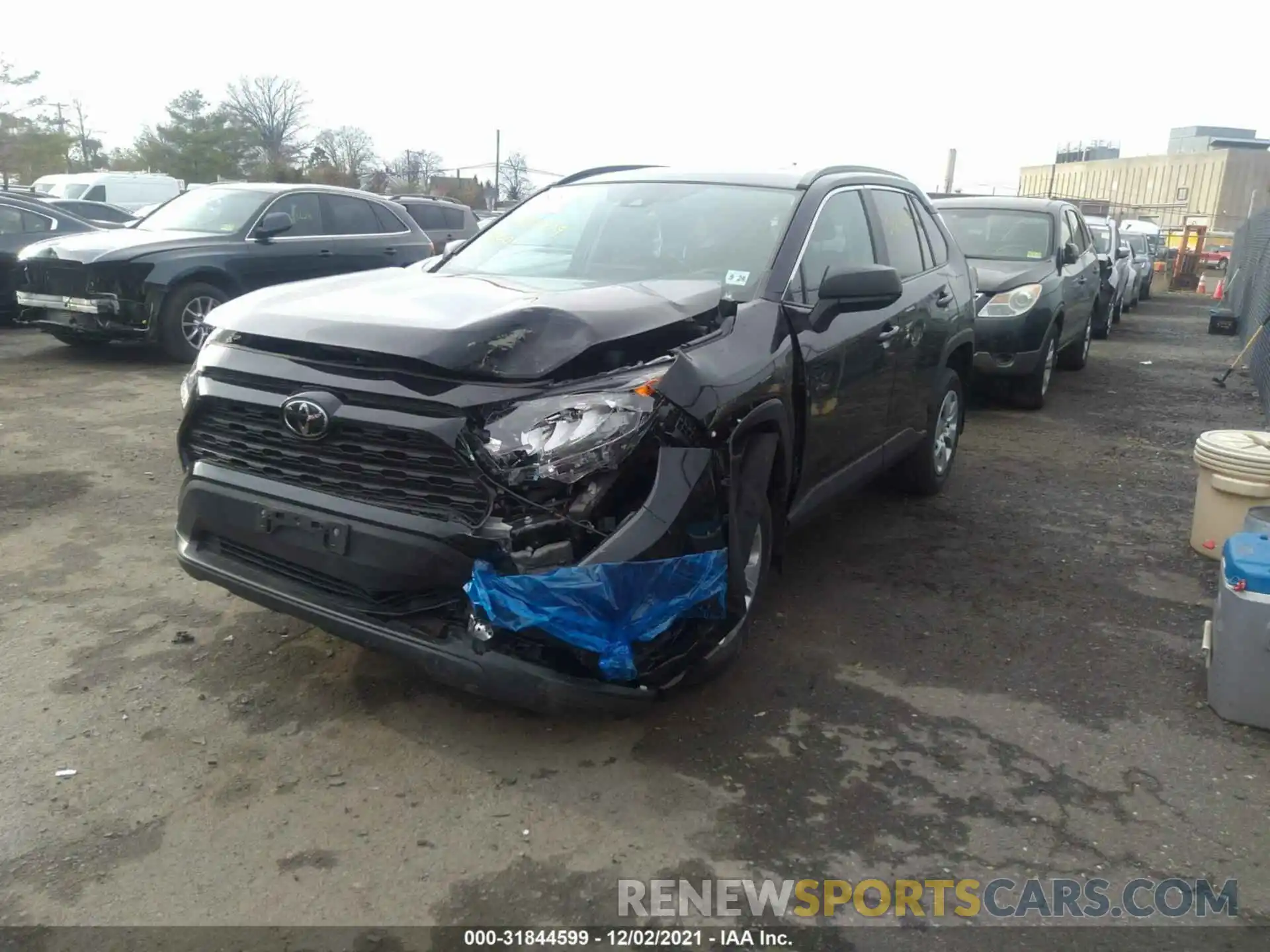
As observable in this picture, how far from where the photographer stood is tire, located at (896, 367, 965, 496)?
221 inches

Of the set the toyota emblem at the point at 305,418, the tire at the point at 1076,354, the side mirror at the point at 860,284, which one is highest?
the side mirror at the point at 860,284

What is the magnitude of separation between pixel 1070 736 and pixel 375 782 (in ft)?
7.51

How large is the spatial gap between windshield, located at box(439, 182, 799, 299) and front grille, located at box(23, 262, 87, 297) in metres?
5.90

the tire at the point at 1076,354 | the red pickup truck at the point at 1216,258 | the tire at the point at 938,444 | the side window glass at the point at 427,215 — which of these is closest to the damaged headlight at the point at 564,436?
the tire at the point at 938,444

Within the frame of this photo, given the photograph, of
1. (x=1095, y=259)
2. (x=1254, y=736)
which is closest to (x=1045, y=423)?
(x=1095, y=259)

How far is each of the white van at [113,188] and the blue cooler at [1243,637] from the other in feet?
67.9

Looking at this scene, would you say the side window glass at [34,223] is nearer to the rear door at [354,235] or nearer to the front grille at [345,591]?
the rear door at [354,235]

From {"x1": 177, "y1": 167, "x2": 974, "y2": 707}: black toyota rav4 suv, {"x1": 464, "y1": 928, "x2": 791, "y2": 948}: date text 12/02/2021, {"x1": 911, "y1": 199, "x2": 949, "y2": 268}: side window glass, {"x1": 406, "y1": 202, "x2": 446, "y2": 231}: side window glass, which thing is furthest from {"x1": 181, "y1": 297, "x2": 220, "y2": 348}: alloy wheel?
{"x1": 464, "y1": 928, "x2": 791, "y2": 948}: date text 12/02/2021

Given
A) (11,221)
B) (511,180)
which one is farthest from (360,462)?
(511,180)

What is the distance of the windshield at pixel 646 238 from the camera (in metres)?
4.01

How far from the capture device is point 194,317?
30.7 feet

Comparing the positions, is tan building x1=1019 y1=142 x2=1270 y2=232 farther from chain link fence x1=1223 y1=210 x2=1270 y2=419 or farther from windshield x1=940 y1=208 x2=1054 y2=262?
windshield x1=940 y1=208 x2=1054 y2=262

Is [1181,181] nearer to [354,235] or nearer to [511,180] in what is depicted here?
[511,180]

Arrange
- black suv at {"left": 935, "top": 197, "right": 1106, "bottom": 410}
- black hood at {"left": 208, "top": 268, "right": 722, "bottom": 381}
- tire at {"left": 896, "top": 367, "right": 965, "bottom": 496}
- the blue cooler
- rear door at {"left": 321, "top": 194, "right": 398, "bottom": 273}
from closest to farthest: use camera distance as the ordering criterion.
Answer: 1. black hood at {"left": 208, "top": 268, "right": 722, "bottom": 381}
2. the blue cooler
3. tire at {"left": 896, "top": 367, "right": 965, "bottom": 496}
4. black suv at {"left": 935, "top": 197, "right": 1106, "bottom": 410}
5. rear door at {"left": 321, "top": 194, "right": 398, "bottom": 273}
